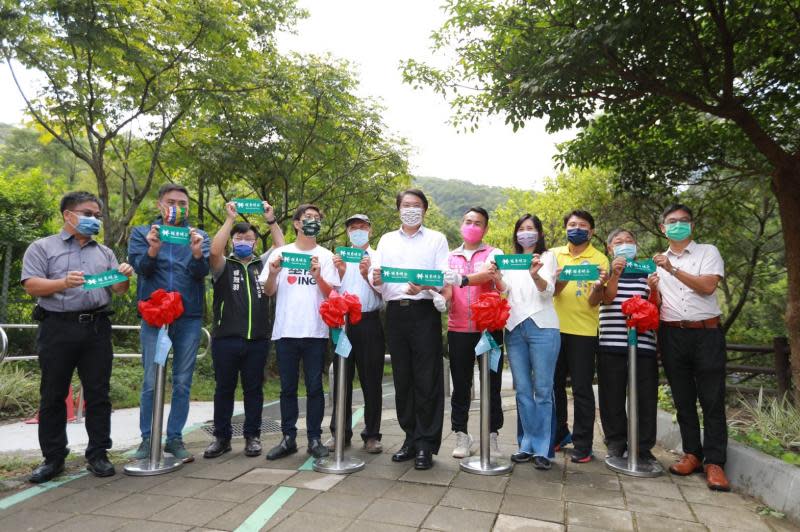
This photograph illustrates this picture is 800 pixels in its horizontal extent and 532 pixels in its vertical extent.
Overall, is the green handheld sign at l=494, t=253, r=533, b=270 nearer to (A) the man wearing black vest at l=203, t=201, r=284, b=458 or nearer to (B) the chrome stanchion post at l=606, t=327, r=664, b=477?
(B) the chrome stanchion post at l=606, t=327, r=664, b=477

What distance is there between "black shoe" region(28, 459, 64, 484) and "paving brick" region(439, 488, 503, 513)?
2.89 m

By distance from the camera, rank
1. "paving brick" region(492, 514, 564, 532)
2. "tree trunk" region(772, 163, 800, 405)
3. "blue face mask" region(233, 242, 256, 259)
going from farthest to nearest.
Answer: "tree trunk" region(772, 163, 800, 405) < "blue face mask" region(233, 242, 256, 259) < "paving brick" region(492, 514, 564, 532)

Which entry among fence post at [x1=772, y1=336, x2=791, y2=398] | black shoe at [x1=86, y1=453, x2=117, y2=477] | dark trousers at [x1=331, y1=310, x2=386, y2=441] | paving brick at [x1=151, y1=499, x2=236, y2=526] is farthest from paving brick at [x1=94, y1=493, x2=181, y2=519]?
fence post at [x1=772, y1=336, x2=791, y2=398]

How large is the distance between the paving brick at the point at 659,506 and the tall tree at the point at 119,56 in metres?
7.57

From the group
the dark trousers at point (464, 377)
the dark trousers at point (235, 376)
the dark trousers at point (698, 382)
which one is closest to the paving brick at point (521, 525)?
the dark trousers at point (464, 377)

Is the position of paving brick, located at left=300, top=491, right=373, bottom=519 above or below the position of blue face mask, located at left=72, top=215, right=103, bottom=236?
below

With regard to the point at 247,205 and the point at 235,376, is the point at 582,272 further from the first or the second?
the point at 235,376

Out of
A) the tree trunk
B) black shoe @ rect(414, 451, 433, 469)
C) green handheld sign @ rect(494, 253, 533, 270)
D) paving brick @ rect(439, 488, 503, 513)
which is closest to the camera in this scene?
paving brick @ rect(439, 488, 503, 513)

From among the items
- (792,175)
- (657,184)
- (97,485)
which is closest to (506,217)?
(657,184)

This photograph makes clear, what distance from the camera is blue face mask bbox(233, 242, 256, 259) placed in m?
4.61

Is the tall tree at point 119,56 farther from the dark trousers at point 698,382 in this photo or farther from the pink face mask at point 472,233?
the dark trousers at point 698,382

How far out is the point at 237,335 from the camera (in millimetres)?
4469

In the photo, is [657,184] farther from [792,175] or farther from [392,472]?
[392,472]

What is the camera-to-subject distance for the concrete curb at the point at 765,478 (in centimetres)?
330
